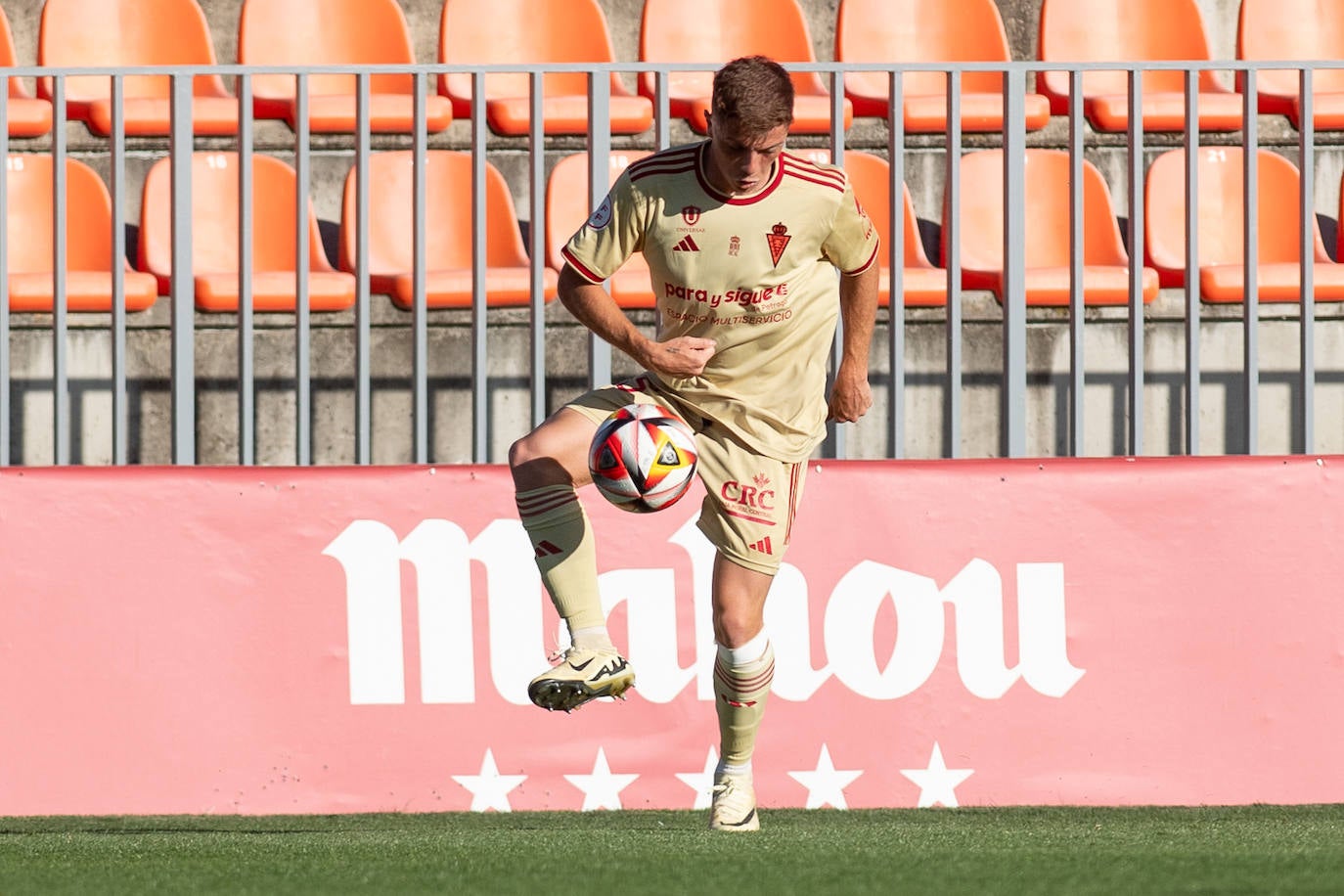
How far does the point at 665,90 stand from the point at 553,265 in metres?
1.06

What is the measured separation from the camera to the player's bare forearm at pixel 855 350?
526 cm

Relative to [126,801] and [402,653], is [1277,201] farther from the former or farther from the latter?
[126,801]

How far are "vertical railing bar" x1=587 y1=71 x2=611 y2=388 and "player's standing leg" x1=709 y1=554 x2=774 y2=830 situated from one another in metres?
1.59

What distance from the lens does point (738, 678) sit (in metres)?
5.29

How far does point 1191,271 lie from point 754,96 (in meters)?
2.58

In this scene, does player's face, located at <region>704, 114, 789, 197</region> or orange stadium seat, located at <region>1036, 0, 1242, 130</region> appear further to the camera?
orange stadium seat, located at <region>1036, 0, 1242, 130</region>

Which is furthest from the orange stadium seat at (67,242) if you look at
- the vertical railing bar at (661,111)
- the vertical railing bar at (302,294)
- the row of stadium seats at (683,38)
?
the vertical railing bar at (661,111)

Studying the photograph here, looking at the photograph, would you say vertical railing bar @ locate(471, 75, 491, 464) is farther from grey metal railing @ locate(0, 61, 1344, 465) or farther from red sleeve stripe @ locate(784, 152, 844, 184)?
red sleeve stripe @ locate(784, 152, 844, 184)

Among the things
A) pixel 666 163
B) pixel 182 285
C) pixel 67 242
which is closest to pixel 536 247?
pixel 182 285

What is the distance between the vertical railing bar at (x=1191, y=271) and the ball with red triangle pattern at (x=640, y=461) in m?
2.46

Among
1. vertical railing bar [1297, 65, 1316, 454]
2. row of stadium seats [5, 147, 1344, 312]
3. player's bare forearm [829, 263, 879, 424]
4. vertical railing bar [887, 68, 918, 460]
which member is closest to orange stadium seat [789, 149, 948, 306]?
row of stadium seats [5, 147, 1344, 312]

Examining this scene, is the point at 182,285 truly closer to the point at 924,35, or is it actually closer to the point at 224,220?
the point at 224,220

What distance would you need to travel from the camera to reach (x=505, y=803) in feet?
20.9

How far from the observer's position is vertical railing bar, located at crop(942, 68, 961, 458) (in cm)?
656
